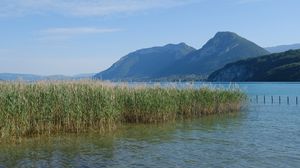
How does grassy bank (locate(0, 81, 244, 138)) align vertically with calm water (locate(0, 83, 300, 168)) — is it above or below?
above

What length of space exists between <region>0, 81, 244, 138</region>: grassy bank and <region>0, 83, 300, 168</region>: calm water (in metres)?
1.06

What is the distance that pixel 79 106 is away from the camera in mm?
25484

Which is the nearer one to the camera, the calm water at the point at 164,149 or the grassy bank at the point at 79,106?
the calm water at the point at 164,149

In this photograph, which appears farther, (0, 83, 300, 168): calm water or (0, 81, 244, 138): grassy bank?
(0, 81, 244, 138): grassy bank

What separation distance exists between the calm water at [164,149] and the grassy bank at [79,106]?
1.06 m

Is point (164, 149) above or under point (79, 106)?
under

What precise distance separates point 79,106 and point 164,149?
22.3 feet

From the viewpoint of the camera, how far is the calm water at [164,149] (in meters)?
17.6

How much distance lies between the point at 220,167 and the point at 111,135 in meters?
9.85

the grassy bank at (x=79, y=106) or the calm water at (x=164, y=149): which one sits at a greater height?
the grassy bank at (x=79, y=106)

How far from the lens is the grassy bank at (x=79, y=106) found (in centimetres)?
2248

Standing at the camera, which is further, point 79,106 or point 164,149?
point 79,106

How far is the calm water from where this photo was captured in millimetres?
17641

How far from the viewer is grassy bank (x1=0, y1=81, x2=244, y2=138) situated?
22.5 metres
